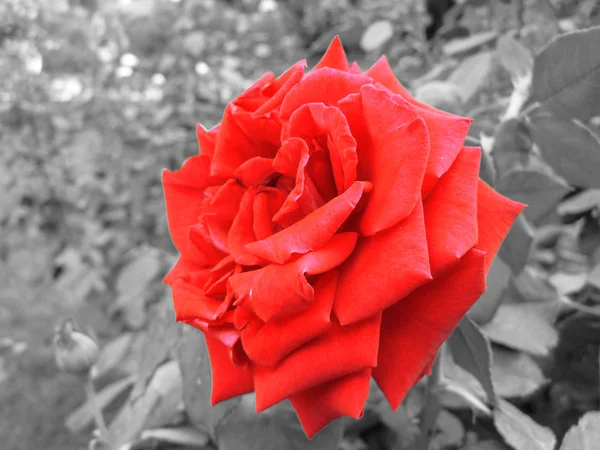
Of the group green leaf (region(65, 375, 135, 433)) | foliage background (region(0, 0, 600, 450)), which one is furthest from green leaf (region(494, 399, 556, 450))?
green leaf (region(65, 375, 135, 433))

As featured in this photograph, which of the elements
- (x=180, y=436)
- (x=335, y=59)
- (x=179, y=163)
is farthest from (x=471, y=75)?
(x=179, y=163)

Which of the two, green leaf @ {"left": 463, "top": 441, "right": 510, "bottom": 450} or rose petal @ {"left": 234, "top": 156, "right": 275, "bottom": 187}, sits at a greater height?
→ rose petal @ {"left": 234, "top": 156, "right": 275, "bottom": 187}

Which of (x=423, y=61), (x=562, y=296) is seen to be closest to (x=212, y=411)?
(x=562, y=296)

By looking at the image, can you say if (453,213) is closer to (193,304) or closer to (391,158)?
(391,158)

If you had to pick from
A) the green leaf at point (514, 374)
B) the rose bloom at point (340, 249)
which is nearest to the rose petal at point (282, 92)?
the rose bloom at point (340, 249)

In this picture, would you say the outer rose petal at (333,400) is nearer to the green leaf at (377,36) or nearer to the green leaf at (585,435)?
the green leaf at (585,435)

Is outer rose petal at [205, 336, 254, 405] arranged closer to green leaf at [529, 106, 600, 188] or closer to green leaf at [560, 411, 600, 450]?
green leaf at [560, 411, 600, 450]

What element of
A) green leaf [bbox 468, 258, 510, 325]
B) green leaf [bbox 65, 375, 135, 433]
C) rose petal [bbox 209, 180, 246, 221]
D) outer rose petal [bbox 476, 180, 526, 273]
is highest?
rose petal [bbox 209, 180, 246, 221]
